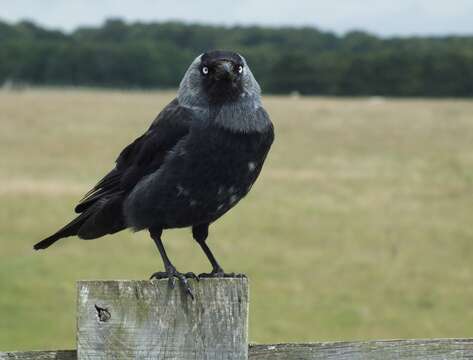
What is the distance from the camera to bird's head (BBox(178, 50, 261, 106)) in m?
4.35

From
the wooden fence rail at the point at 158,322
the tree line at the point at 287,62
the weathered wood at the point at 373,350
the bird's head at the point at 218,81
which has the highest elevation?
the bird's head at the point at 218,81

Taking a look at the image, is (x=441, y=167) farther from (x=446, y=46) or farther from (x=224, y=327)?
(x=446, y=46)

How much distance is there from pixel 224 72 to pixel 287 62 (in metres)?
107

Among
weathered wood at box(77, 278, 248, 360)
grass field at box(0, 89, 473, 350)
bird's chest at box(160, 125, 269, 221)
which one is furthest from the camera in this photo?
grass field at box(0, 89, 473, 350)

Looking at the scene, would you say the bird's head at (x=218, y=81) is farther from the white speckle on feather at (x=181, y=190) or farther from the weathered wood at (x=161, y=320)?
the weathered wood at (x=161, y=320)

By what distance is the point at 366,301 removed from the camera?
63.5 ft

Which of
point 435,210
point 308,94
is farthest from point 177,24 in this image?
point 435,210

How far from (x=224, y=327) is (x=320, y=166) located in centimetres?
3782

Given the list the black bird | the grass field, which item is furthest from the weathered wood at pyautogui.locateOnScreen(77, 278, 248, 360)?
the grass field

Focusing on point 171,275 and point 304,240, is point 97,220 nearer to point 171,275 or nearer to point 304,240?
point 171,275

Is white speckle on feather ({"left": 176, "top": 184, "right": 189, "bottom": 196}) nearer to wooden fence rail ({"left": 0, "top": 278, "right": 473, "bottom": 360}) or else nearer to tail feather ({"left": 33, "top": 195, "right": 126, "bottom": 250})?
tail feather ({"left": 33, "top": 195, "right": 126, "bottom": 250})

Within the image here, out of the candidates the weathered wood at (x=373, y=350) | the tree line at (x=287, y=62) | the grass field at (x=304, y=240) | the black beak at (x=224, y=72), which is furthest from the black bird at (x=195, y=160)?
the tree line at (x=287, y=62)

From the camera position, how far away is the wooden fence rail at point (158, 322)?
298cm

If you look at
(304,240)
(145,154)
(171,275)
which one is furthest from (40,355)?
(304,240)
